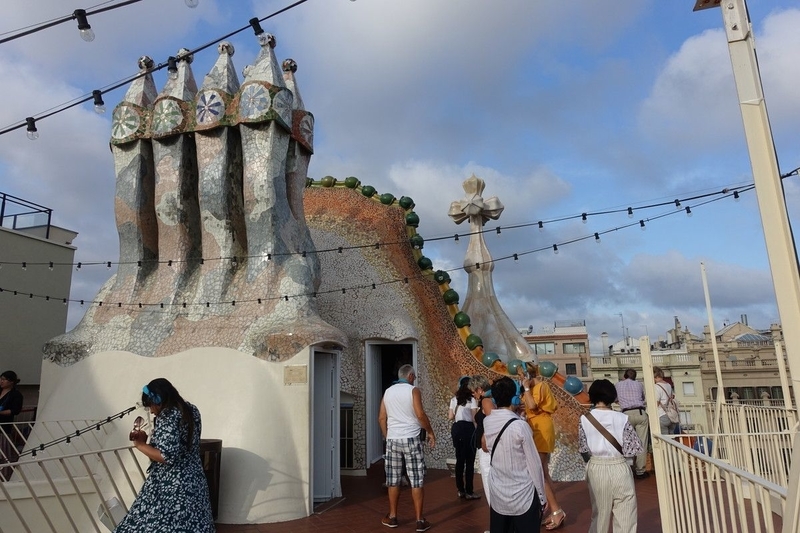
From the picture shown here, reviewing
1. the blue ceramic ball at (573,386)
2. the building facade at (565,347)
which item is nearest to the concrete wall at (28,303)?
the blue ceramic ball at (573,386)

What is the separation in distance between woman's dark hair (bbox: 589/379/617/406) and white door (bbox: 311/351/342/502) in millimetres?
3683

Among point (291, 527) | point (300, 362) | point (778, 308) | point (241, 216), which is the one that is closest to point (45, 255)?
point (241, 216)

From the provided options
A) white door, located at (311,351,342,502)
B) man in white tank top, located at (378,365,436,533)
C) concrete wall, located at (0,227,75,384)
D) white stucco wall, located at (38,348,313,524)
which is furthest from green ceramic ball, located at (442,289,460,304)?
concrete wall, located at (0,227,75,384)

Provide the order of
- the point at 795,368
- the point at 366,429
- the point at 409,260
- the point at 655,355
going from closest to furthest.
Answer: the point at 795,368 → the point at 366,429 → the point at 409,260 → the point at 655,355

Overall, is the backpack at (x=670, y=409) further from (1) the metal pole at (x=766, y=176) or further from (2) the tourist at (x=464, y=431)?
(1) the metal pole at (x=766, y=176)

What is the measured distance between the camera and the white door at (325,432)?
21.7 ft

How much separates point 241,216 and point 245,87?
5.83ft

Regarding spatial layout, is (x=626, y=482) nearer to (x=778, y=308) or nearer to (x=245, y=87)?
(x=778, y=308)

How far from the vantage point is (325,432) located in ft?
22.1

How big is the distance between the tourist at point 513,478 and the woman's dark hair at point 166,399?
1.86 m

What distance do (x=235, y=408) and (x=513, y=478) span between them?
3.92m

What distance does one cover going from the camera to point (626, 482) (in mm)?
3631

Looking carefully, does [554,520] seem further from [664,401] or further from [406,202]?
[406,202]

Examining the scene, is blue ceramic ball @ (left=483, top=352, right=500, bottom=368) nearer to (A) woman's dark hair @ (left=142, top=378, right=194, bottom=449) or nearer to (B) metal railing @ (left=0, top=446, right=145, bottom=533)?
(B) metal railing @ (left=0, top=446, right=145, bottom=533)
